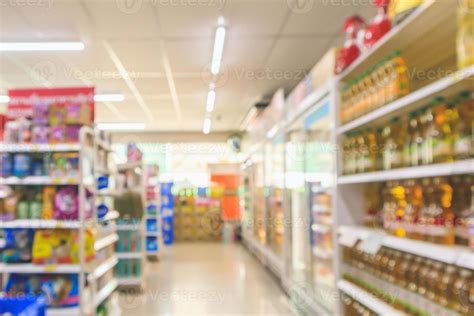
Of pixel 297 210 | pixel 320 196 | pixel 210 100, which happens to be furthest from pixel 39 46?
pixel 210 100

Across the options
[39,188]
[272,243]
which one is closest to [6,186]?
[39,188]

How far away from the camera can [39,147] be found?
3.99 m

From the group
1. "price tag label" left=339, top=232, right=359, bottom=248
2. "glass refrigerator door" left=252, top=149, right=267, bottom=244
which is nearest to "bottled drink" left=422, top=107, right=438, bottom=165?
"price tag label" left=339, top=232, right=359, bottom=248

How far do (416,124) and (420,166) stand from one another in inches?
12.8

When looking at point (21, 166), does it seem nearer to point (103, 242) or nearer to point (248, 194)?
→ point (103, 242)

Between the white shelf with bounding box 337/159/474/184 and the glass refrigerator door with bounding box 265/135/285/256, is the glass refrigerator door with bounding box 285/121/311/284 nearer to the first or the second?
the glass refrigerator door with bounding box 265/135/285/256

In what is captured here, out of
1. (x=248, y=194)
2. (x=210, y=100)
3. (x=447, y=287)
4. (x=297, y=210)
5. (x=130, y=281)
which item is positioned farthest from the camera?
(x=248, y=194)

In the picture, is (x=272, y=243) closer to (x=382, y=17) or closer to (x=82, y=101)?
(x=82, y=101)

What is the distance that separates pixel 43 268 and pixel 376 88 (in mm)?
2937

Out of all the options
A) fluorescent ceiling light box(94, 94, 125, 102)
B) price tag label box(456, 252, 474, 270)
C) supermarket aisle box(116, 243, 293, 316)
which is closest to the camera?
price tag label box(456, 252, 474, 270)

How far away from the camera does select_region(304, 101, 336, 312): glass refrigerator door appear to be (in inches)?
165

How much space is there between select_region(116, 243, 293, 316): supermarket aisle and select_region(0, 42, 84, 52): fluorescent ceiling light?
10.9ft

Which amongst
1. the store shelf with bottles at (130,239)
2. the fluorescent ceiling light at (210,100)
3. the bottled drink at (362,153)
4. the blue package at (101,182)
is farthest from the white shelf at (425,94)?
the fluorescent ceiling light at (210,100)

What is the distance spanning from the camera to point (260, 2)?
5.05 metres
